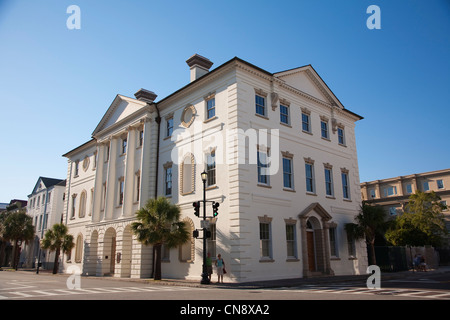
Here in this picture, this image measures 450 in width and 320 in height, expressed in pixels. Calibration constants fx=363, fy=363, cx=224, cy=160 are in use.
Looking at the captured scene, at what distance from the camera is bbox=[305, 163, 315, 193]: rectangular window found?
25.8 m

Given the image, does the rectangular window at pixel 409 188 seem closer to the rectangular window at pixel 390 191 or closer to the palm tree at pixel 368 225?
the rectangular window at pixel 390 191

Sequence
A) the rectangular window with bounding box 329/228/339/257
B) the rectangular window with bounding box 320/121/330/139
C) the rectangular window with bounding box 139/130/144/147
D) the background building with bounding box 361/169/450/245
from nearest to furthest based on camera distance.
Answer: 1. the rectangular window with bounding box 329/228/339/257
2. the rectangular window with bounding box 320/121/330/139
3. the rectangular window with bounding box 139/130/144/147
4. the background building with bounding box 361/169/450/245

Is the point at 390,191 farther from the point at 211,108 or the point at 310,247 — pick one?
the point at 211,108

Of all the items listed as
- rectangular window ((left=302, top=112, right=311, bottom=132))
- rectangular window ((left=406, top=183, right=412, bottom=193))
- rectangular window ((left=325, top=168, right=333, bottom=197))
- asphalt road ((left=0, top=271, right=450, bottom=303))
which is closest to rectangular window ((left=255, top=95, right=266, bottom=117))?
rectangular window ((left=302, top=112, right=311, bottom=132))

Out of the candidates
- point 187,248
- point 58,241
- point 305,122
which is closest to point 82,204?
point 58,241

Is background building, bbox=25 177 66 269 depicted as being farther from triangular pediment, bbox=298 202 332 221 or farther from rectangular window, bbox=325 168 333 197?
rectangular window, bbox=325 168 333 197

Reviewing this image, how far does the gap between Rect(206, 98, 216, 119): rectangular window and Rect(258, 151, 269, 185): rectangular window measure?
13.9 ft

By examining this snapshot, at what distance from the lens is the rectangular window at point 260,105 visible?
77.2ft

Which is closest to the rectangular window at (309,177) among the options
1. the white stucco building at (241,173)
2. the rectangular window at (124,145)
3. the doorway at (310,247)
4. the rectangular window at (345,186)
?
the white stucco building at (241,173)

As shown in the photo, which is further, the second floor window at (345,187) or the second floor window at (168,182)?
the second floor window at (345,187)

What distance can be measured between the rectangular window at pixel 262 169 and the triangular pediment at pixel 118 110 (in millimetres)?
11851

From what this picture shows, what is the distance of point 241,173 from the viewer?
20.9 meters

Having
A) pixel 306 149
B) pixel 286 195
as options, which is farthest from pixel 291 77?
pixel 286 195
